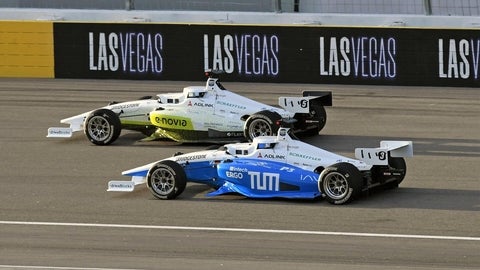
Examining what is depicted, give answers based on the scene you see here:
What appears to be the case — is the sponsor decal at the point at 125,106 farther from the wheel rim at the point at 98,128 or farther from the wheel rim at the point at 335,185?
the wheel rim at the point at 335,185

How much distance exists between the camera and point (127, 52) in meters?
28.4

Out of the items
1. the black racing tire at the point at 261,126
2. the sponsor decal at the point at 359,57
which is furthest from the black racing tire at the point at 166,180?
the sponsor decal at the point at 359,57

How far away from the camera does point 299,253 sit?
13.3m

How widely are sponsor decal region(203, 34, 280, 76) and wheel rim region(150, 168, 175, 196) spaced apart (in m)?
12.0

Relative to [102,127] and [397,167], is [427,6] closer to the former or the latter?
[102,127]

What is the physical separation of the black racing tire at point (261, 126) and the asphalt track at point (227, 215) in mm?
1025

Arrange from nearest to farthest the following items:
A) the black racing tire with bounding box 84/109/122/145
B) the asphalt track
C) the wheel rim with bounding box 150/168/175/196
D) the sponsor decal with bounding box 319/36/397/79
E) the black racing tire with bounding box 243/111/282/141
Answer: the asphalt track < the wheel rim with bounding box 150/168/175/196 < the black racing tire with bounding box 243/111/282/141 < the black racing tire with bounding box 84/109/122/145 < the sponsor decal with bounding box 319/36/397/79

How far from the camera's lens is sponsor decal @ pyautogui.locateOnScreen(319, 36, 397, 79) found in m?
27.0

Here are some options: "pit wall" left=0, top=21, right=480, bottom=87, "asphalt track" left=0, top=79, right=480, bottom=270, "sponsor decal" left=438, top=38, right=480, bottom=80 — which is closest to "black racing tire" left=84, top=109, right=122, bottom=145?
"asphalt track" left=0, top=79, right=480, bottom=270

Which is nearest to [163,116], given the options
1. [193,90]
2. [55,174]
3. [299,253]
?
[193,90]

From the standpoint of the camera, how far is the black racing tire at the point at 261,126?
63.6ft

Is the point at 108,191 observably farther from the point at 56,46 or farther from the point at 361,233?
the point at 56,46

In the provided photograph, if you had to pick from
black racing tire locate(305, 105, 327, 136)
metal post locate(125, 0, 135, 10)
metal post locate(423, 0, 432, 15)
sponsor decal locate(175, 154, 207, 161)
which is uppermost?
metal post locate(125, 0, 135, 10)

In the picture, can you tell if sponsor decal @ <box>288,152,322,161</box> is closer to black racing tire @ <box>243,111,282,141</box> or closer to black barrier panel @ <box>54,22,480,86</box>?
black racing tire @ <box>243,111,282,141</box>
